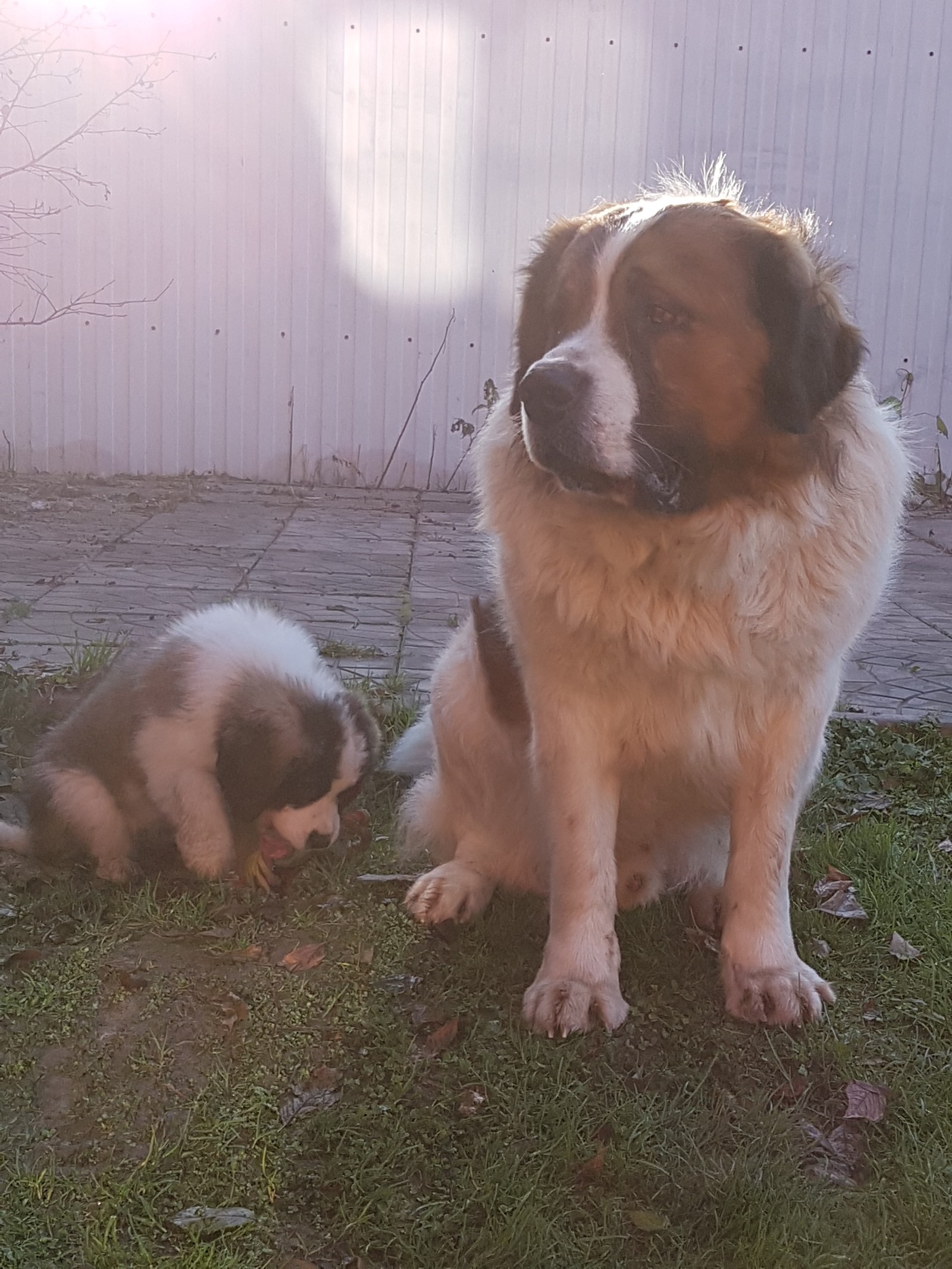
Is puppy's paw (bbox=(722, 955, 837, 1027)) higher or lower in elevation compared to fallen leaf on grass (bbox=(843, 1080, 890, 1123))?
higher

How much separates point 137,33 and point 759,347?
8936 millimetres

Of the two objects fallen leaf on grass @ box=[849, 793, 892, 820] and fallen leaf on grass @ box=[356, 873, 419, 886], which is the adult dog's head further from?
fallen leaf on grass @ box=[849, 793, 892, 820]

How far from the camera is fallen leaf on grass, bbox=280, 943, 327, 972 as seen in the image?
255cm

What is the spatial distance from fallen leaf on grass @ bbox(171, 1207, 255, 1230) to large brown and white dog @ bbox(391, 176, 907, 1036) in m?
0.72

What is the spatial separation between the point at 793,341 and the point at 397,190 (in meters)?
8.38

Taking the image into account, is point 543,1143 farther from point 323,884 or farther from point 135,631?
point 135,631

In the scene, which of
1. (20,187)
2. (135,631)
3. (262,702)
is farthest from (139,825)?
(20,187)

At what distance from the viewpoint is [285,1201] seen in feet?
5.97

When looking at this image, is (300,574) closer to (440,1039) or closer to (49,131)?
(440,1039)

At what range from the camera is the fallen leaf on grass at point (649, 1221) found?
178 cm

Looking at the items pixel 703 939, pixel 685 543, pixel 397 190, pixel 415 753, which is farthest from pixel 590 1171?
pixel 397 190

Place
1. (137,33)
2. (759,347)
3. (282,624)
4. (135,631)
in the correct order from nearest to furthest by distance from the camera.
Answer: (759,347) < (282,624) < (135,631) < (137,33)

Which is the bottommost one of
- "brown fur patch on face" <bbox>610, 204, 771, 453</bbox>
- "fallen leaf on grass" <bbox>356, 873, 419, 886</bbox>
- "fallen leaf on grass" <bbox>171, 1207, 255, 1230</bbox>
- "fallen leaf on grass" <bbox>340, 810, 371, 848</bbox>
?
"fallen leaf on grass" <bbox>340, 810, 371, 848</bbox>

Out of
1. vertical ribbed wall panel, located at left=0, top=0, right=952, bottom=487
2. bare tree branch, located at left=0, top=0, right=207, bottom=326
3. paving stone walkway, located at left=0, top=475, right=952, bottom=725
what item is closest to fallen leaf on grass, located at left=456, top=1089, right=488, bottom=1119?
paving stone walkway, located at left=0, top=475, right=952, bottom=725
